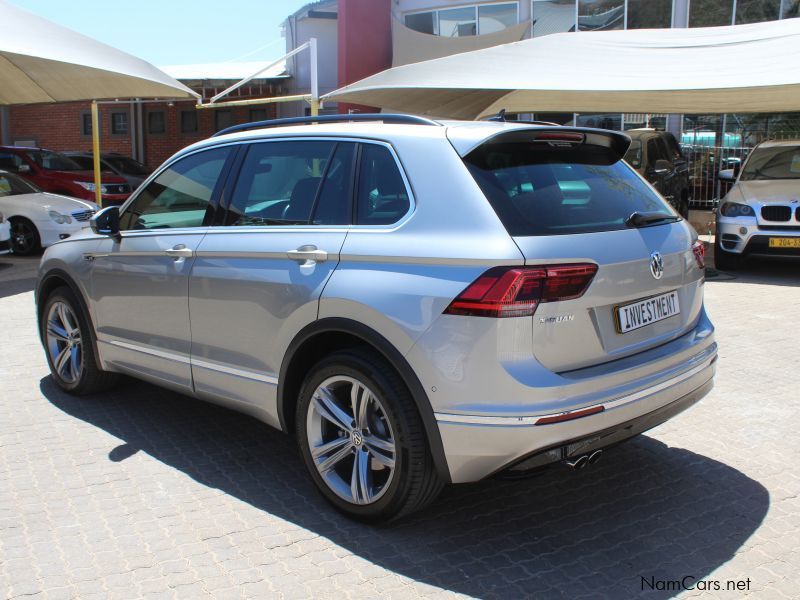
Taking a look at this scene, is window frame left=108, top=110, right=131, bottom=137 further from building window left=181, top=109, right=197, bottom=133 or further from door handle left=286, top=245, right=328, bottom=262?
door handle left=286, top=245, right=328, bottom=262

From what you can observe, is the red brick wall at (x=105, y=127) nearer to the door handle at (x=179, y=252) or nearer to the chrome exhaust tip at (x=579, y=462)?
the door handle at (x=179, y=252)

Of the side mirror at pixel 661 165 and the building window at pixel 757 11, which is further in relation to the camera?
the building window at pixel 757 11

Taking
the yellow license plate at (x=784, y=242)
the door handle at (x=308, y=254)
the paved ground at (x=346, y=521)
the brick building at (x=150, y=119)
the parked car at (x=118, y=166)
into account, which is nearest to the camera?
the paved ground at (x=346, y=521)

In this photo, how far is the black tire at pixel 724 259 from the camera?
37.6 ft

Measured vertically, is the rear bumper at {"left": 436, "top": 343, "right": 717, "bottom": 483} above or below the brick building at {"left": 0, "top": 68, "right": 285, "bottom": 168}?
below

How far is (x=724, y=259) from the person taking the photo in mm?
11602

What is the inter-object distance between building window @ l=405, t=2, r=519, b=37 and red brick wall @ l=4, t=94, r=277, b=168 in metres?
5.38

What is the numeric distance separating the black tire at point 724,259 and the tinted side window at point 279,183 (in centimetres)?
877

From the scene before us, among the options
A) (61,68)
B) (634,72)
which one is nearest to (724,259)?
(634,72)

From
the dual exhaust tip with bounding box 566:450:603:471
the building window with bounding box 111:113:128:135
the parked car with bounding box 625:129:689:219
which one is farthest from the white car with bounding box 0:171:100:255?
the building window with bounding box 111:113:128:135

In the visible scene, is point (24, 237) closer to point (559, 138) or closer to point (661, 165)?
point (661, 165)

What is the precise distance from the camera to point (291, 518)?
12.4 ft

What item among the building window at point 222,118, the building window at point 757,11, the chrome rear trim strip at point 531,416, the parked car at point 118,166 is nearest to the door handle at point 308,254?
the chrome rear trim strip at point 531,416

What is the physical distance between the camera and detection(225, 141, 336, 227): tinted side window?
13.0 ft
